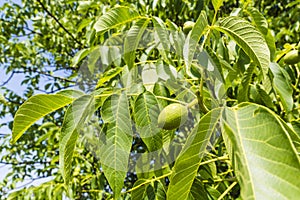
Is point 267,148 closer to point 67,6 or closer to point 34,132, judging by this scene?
point 34,132

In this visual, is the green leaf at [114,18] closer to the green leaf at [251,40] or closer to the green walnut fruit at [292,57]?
the green leaf at [251,40]

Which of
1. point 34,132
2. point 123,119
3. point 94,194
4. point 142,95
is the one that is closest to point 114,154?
point 123,119

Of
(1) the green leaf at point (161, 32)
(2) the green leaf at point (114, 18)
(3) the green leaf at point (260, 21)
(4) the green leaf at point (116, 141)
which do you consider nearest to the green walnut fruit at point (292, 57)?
(3) the green leaf at point (260, 21)

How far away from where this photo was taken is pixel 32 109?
94cm

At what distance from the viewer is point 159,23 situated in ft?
4.03

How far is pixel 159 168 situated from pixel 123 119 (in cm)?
34

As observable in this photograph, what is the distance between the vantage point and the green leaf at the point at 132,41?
1.19m

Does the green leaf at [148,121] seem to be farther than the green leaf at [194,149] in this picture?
Yes

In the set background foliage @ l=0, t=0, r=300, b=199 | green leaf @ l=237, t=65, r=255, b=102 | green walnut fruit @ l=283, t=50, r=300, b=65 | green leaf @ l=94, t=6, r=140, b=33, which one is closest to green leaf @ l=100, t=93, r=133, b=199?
background foliage @ l=0, t=0, r=300, b=199

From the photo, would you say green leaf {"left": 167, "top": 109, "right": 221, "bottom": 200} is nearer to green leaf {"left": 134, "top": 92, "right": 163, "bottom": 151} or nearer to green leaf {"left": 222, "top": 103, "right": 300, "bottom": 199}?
green leaf {"left": 222, "top": 103, "right": 300, "bottom": 199}

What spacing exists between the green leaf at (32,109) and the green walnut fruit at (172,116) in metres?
0.27

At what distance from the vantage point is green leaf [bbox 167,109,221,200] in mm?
679

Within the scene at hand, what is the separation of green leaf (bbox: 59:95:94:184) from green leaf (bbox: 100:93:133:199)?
6 cm

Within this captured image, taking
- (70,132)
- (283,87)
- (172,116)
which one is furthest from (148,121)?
(283,87)
